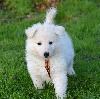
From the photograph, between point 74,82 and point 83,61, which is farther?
point 83,61

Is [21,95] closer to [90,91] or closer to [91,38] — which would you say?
[90,91]

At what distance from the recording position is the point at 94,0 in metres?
13.7

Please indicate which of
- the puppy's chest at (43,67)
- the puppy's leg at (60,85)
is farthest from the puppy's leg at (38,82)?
the puppy's leg at (60,85)

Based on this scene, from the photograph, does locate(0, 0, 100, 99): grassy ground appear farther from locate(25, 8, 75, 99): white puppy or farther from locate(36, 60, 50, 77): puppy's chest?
locate(36, 60, 50, 77): puppy's chest

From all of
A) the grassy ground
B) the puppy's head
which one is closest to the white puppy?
the puppy's head

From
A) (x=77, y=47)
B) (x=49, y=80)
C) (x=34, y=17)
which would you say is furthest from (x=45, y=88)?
(x=34, y=17)

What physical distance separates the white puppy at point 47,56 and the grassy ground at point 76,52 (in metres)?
0.22

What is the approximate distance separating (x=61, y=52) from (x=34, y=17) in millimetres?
6893

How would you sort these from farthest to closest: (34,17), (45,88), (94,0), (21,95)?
(94,0) < (34,17) < (45,88) < (21,95)

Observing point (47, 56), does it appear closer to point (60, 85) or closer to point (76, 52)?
point (60, 85)

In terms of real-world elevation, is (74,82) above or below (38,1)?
below

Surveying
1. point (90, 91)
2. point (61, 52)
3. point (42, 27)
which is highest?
point (42, 27)

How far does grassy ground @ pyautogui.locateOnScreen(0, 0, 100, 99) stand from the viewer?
606cm

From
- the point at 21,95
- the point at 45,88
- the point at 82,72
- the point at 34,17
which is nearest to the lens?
the point at 21,95
